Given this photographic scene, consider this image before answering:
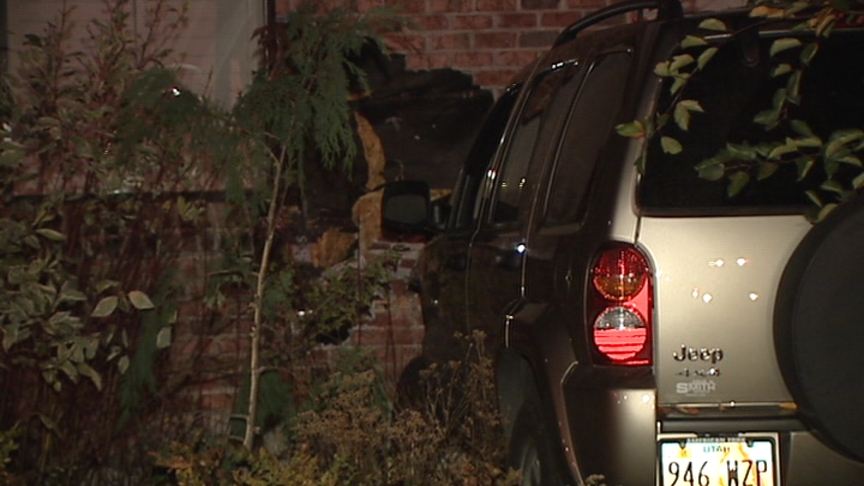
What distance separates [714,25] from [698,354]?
0.95 meters

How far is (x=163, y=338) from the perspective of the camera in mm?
6414

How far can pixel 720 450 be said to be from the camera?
4.16 metres

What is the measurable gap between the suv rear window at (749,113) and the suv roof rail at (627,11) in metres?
0.44

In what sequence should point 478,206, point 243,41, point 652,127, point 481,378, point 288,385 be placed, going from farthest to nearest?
point 243,41
point 288,385
point 478,206
point 481,378
point 652,127

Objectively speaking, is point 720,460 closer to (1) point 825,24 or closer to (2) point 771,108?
(2) point 771,108

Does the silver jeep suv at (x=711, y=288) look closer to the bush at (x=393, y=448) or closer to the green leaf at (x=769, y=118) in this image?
the green leaf at (x=769, y=118)

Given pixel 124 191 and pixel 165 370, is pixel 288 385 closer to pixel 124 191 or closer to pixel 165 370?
pixel 165 370

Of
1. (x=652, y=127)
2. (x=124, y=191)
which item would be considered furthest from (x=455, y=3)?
(x=652, y=127)

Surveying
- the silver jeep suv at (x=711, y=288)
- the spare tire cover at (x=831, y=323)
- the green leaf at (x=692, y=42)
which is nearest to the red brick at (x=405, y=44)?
the silver jeep suv at (x=711, y=288)

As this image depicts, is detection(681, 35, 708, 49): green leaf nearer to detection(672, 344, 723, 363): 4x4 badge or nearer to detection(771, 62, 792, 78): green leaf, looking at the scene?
detection(771, 62, 792, 78): green leaf

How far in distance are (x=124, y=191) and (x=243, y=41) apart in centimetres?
175

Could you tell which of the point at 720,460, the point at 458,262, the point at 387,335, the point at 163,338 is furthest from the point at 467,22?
the point at 720,460

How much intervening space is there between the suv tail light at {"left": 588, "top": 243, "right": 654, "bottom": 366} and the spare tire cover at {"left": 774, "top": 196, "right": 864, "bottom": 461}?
1.31 feet

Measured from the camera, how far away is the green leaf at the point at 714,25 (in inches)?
164
